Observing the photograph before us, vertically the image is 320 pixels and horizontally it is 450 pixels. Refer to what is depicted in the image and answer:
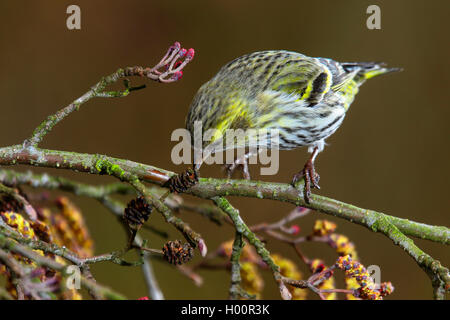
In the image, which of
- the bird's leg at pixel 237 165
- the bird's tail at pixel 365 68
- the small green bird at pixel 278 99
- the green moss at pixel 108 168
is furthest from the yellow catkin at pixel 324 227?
the bird's tail at pixel 365 68

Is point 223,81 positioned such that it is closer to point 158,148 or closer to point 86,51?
point 158,148

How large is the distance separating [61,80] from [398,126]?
1844 mm

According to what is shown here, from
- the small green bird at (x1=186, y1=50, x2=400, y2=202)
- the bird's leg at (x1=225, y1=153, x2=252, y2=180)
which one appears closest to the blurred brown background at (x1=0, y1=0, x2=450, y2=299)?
the small green bird at (x1=186, y1=50, x2=400, y2=202)

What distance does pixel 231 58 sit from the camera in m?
2.86

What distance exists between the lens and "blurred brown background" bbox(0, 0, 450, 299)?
2.76 metres

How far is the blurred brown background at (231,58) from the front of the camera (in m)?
2.76

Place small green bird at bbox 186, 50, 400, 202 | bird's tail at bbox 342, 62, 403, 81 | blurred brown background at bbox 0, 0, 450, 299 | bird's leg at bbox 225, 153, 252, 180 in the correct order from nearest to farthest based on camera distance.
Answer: small green bird at bbox 186, 50, 400, 202 → bird's leg at bbox 225, 153, 252, 180 → bird's tail at bbox 342, 62, 403, 81 → blurred brown background at bbox 0, 0, 450, 299

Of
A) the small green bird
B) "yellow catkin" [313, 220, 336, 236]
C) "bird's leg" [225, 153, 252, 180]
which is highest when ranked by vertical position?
the small green bird

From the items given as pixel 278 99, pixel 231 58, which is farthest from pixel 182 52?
pixel 231 58

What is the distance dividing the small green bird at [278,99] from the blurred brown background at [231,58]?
2.72ft

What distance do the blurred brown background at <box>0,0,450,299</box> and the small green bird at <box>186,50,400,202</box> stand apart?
0.83 metres

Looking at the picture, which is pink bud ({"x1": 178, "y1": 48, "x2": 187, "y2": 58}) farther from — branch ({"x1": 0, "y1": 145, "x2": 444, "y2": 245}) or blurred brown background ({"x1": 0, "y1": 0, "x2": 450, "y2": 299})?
blurred brown background ({"x1": 0, "y1": 0, "x2": 450, "y2": 299})

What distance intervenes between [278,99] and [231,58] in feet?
3.55

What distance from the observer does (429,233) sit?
129cm
